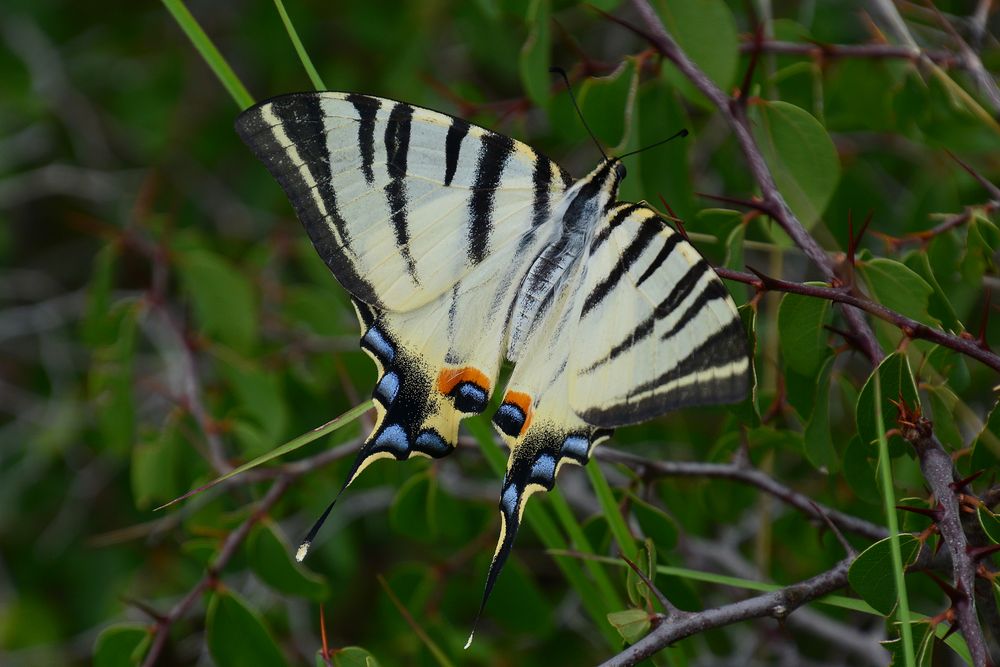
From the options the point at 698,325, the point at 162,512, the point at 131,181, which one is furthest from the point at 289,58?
the point at 698,325

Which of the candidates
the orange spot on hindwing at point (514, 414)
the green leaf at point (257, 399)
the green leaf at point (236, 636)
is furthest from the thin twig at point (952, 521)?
the green leaf at point (257, 399)

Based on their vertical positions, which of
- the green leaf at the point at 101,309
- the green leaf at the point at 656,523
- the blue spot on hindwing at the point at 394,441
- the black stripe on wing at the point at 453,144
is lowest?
the green leaf at the point at 656,523

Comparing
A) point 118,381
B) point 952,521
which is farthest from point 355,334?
point 952,521

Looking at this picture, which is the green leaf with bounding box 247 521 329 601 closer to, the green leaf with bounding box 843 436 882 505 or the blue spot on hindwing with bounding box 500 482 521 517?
the blue spot on hindwing with bounding box 500 482 521 517

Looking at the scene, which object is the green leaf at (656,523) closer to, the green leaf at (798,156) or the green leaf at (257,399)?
the green leaf at (798,156)

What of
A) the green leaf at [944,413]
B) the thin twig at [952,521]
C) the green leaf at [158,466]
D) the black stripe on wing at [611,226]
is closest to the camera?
the thin twig at [952,521]

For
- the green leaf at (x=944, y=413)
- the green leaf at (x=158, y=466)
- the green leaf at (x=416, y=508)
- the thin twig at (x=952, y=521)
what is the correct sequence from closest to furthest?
the thin twig at (x=952, y=521), the green leaf at (x=944, y=413), the green leaf at (x=416, y=508), the green leaf at (x=158, y=466)

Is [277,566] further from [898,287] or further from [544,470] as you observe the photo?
[898,287]

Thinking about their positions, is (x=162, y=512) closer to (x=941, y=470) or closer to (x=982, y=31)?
(x=941, y=470)
